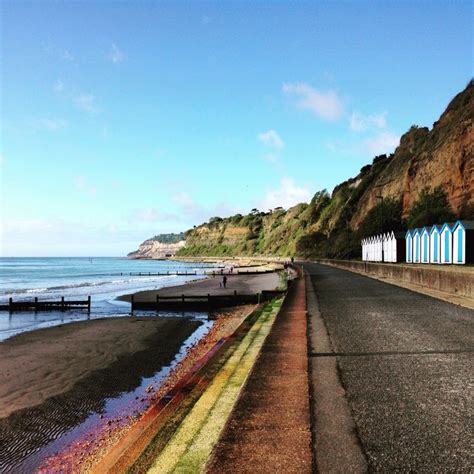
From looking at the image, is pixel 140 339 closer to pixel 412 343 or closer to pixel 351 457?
pixel 412 343

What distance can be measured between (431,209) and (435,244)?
15430 mm

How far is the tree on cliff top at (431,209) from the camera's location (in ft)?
167

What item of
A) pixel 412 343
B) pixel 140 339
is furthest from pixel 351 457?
pixel 140 339

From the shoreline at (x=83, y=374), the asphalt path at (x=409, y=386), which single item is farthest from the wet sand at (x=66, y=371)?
the asphalt path at (x=409, y=386)

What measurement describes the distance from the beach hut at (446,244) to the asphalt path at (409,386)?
27.8m

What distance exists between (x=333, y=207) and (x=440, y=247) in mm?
81653

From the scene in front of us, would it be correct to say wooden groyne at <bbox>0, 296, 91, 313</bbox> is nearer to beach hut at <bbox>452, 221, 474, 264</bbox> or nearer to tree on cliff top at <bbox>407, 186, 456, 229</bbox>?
beach hut at <bbox>452, 221, 474, 264</bbox>

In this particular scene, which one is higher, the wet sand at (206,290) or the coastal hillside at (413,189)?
the coastal hillside at (413,189)


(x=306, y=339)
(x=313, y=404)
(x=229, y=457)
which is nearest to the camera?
(x=229, y=457)

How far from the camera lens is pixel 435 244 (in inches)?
1566

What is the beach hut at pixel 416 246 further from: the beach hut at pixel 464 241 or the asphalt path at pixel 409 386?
the asphalt path at pixel 409 386

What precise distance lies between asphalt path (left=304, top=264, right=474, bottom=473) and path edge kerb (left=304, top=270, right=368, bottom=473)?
0.05m

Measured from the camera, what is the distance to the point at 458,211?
50312mm

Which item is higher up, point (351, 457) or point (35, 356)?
point (351, 457)
